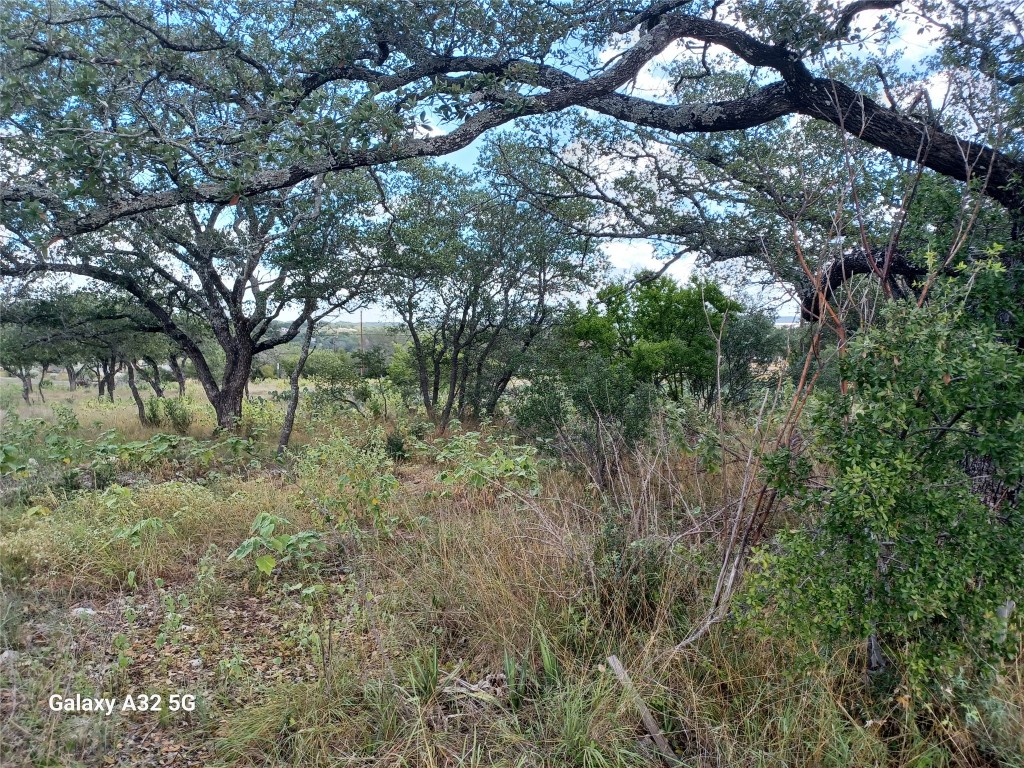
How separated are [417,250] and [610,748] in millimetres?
7434

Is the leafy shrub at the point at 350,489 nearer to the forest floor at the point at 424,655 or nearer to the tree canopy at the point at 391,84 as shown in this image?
the forest floor at the point at 424,655

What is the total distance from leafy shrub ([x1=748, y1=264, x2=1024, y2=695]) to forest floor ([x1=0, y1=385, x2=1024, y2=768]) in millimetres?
300

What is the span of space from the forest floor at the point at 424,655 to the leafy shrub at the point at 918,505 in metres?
0.30

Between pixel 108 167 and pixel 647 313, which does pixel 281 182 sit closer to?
pixel 108 167

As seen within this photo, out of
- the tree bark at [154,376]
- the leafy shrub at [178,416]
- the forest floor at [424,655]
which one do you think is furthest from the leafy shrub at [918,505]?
the tree bark at [154,376]

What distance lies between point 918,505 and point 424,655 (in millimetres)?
2103

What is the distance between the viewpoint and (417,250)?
8406mm

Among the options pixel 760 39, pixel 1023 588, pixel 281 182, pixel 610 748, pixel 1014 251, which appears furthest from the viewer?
pixel 760 39

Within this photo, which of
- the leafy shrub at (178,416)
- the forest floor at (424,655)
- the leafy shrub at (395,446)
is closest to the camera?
the forest floor at (424,655)

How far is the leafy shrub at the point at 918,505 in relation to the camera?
173 cm

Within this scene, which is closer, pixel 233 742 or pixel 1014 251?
pixel 233 742

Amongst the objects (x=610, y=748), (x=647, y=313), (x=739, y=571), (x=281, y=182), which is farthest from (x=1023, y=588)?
(x=647, y=313)

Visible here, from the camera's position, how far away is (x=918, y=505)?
5.91 ft

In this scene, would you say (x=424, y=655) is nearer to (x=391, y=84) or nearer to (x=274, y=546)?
(x=274, y=546)
